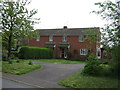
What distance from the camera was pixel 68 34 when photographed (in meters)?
35.8

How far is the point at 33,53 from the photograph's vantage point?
28672 mm

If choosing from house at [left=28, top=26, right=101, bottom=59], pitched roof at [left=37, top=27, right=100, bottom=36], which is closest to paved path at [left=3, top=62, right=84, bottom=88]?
house at [left=28, top=26, right=101, bottom=59]

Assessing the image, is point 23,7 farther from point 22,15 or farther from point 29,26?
point 29,26

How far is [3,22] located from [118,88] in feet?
49.9

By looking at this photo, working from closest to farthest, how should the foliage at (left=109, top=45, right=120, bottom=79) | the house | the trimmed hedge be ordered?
1. the foliage at (left=109, top=45, right=120, bottom=79)
2. the trimmed hedge
3. the house

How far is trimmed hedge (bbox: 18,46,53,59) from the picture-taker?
26922 millimetres

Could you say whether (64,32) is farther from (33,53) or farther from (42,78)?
(42,78)

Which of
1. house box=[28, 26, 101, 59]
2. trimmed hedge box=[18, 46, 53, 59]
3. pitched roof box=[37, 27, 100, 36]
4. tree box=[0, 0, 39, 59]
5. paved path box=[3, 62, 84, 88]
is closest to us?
paved path box=[3, 62, 84, 88]

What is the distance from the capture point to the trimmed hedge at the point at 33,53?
26.9m

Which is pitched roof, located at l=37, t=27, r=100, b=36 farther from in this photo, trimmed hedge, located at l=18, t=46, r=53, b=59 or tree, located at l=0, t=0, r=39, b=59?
tree, located at l=0, t=0, r=39, b=59

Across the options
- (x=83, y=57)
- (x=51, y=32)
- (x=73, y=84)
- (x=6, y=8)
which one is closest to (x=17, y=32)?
(x=6, y=8)

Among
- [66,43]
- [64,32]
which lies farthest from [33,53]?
[64,32]

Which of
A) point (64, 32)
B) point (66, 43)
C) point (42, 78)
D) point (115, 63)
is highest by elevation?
point (64, 32)

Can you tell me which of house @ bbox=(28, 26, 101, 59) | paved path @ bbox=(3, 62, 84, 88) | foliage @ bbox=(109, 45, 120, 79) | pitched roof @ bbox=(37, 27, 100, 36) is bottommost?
paved path @ bbox=(3, 62, 84, 88)
